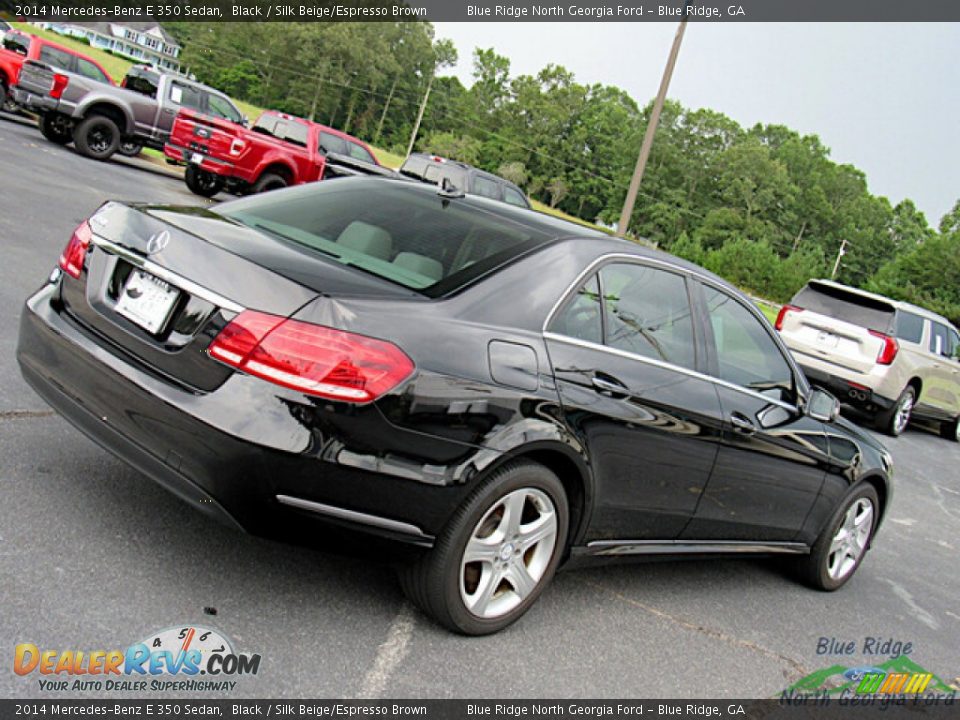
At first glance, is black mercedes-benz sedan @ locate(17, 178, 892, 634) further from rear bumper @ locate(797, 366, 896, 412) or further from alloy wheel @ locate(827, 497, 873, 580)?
rear bumper @ locate(797, 366, 896, 412)

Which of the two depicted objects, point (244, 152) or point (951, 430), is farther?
point (244, 152)

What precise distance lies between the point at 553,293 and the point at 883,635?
272 centimetres

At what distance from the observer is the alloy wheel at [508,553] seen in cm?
335

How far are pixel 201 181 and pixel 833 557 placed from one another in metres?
15.1

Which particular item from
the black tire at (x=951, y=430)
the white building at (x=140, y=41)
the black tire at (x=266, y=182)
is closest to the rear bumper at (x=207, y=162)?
the black tire at (x=266, y=182)

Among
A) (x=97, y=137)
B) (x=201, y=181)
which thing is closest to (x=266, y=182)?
(x=201, y=181)

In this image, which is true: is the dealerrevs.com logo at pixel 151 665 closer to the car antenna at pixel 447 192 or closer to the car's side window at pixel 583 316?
the car's side window at pixel 583 316

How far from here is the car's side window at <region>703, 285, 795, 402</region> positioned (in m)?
4.38

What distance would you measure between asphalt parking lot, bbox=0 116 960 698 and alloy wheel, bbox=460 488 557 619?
171mm

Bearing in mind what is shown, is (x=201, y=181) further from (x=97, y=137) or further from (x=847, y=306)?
(x=847, y=306)

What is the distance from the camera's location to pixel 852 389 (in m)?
12.0

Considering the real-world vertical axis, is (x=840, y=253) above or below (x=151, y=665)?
above

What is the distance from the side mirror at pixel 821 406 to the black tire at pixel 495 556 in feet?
6.33

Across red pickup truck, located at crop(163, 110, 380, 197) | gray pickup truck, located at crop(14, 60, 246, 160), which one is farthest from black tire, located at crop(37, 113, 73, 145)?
red pickup truck, located at crop(163, 110, 380, 197)
